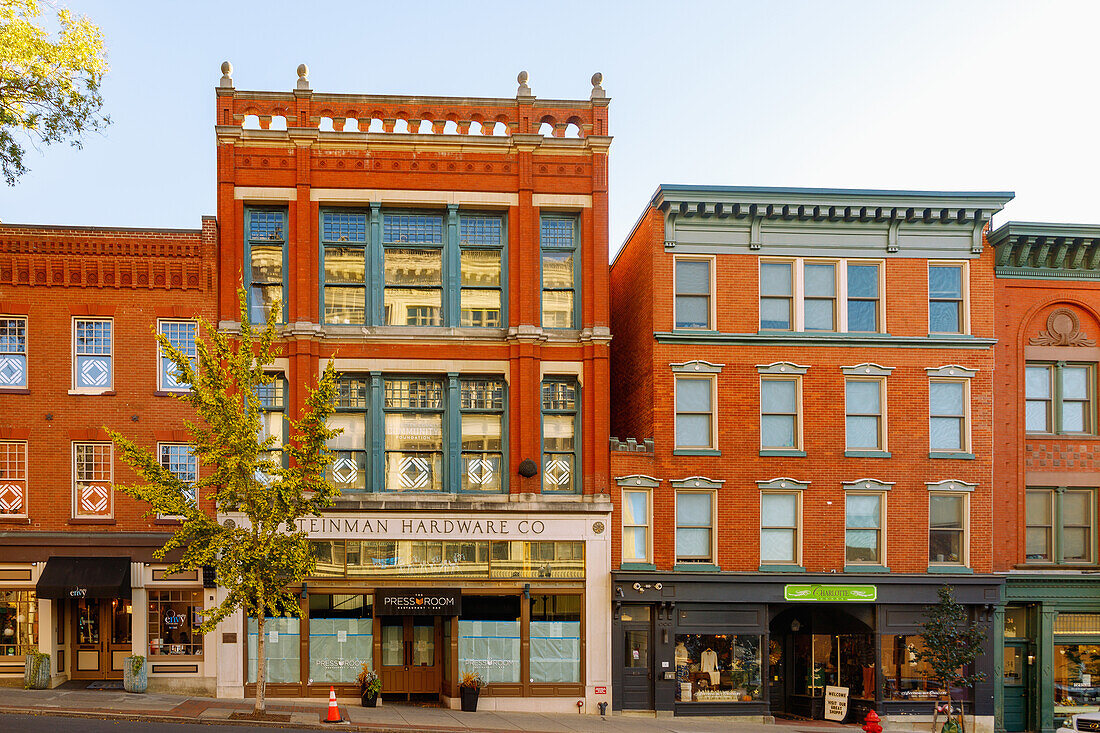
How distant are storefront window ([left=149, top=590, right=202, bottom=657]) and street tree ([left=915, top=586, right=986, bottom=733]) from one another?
19.5 m

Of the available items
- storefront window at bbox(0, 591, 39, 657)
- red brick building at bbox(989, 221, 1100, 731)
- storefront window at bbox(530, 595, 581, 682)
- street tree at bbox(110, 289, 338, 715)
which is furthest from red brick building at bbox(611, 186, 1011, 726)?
storefront window at bbox(0, 591, 39, 657)

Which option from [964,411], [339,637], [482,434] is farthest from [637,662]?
[964,411]

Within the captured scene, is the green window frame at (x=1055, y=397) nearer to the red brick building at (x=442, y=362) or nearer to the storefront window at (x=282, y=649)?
the red brick building at (x=442, y=362)

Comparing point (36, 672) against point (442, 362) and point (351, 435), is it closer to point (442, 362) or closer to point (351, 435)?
point (351, 435)

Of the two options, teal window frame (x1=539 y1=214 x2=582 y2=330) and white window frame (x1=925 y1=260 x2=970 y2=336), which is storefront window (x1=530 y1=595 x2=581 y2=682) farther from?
white window frame (x1=925 y1=260 x2=970 y2=336)

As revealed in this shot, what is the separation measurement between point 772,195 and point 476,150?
8.53 meters

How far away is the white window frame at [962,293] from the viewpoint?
2794 cm

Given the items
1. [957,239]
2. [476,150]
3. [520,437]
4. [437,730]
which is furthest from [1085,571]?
[476,150]

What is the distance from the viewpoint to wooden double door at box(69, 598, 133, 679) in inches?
1026

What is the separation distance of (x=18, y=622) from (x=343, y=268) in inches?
503

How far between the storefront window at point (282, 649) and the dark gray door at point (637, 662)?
8.84m

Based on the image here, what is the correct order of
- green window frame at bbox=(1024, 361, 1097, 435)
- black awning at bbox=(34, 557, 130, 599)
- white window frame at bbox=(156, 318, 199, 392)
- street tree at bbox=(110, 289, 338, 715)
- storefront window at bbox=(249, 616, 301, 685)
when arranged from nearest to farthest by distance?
street tree at bbox=(110, 289, 338, 715) < black awning at bbox=(34, 557, 130, 599) < storefront window at bbox=(249, 616, 301, 685) < white window frame at bbox=(156, 318, 199, 392) < green window frame at bbox=(1024, 361, 1097, 435)

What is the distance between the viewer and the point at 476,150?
90.1 feet

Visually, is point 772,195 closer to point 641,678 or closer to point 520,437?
point 520,437
